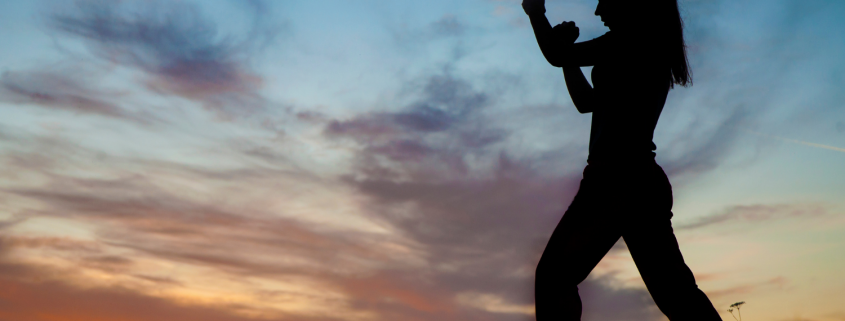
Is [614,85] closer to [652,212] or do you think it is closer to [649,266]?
[652,212]

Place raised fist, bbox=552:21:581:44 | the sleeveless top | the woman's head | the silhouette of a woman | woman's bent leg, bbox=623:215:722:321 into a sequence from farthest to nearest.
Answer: raised fist, bbox=552:21:581:44 < the woman's head < the sleeveless top < the silhouette of a woman < woman's bent leg, bbox=623:215:722:321

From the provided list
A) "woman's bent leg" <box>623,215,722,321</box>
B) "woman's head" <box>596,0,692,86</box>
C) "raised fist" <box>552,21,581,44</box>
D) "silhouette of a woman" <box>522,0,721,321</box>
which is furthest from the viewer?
"raised fist" <box>552,21,581,44</box>

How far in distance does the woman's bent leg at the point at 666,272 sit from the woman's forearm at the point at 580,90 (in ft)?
2.79

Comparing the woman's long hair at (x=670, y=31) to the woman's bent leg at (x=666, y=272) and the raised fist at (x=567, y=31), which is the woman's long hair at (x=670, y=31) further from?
the woman's bent leg at (x=666, y=272)

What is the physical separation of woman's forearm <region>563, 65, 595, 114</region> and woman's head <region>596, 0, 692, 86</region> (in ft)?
1.24

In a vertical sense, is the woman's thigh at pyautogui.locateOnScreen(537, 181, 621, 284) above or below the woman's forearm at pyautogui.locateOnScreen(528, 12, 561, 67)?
below

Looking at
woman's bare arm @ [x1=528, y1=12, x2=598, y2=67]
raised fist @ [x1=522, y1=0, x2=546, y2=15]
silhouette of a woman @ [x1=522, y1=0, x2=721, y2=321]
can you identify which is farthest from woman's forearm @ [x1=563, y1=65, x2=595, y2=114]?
raised fist @ [x1=522, y1=0, x2=546, y2=15]

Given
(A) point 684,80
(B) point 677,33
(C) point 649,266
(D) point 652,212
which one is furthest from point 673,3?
(C) point 649,266

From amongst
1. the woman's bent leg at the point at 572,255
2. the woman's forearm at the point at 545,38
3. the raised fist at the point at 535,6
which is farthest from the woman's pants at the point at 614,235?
the raised fist at the point at 535,6

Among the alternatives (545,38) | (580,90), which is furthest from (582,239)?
(545,38)

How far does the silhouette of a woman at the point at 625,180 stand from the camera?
3863 millimetres

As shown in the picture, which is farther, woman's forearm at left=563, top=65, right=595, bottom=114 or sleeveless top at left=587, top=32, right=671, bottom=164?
woman's forearm at left=563, top=65, right=595, bottom=114

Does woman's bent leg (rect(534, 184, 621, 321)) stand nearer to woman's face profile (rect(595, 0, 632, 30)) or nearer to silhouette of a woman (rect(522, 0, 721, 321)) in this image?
silhouette of a woman (rect(522, 0, 721, 321))

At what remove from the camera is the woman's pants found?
387 centimetres
